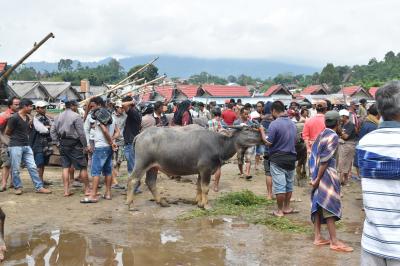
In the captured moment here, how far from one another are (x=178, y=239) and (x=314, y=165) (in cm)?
231

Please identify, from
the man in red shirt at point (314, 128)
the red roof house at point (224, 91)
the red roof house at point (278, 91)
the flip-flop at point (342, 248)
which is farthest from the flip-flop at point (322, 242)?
the red roof house at point (278, 91)

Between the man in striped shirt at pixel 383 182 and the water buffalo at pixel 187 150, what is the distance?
5632 mm

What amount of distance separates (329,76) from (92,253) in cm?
6903

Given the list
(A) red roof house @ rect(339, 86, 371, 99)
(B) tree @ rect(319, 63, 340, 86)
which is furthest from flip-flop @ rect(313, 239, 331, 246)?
(B) tree @ rect(319, 63, 340, 86)

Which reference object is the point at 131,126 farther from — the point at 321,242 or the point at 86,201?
the point at 321,242

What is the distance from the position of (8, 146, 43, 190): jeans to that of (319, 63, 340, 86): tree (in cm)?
6550

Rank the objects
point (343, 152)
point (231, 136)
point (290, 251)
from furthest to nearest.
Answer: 1. point (343, 152)
2. point (231, 136)
3. point (290, 251)

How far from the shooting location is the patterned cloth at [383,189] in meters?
2.95

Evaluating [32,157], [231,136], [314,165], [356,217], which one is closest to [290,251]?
[314,165]

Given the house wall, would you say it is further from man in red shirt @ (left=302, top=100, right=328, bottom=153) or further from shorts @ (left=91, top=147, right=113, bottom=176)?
man in red shirt @ (left=302, top=100, right=328, bottom=153)

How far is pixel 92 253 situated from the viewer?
644 cm

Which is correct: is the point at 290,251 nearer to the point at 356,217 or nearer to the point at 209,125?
the point at 356,217

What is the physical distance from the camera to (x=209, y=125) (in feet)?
41.2

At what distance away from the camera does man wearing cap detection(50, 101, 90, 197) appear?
942 centimetres
